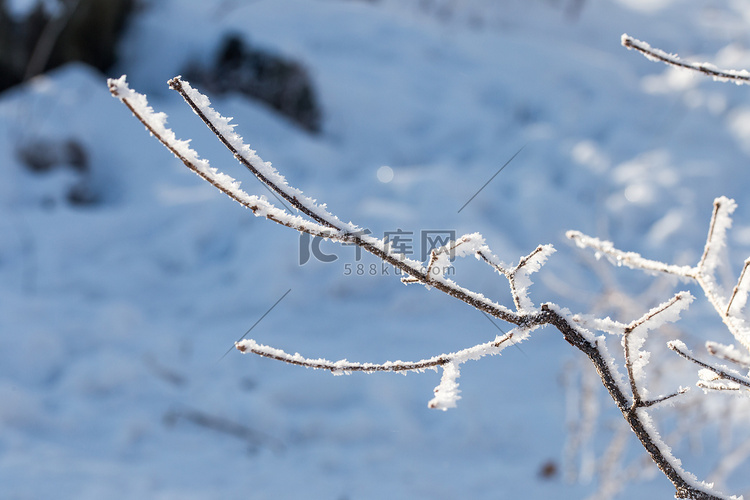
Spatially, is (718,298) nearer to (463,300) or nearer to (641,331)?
(641,331)

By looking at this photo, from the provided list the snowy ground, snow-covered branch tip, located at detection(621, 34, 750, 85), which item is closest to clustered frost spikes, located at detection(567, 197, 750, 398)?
snow-covered branch tip, located at detection(621, 34, 750, 85)

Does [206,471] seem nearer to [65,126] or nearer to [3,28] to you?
[65,126]

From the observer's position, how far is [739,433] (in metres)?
2.42

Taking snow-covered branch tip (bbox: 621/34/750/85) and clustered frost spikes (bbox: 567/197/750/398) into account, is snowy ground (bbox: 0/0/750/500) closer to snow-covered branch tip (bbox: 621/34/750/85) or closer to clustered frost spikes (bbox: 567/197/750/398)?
clustered frost spikes (bbox: 567/197/750/398)

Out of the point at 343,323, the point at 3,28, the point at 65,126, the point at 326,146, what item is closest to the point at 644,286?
the point at 343,323

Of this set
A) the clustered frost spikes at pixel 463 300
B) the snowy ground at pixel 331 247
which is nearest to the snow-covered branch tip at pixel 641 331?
the clustered frost spikes at pixel 463 300

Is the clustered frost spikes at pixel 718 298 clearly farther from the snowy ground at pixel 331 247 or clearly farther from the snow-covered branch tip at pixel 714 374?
the snowy ground at pixel 331 247

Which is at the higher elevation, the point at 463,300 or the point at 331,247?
the point at 331,247

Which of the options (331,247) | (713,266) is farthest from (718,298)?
(331,247)

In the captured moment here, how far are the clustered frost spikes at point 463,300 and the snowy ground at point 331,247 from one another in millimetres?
1656

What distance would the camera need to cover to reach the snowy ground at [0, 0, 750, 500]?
2238 millimetres

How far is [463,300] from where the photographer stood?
1.87 ft

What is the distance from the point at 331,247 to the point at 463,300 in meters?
2.90

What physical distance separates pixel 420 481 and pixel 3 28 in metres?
5.22
